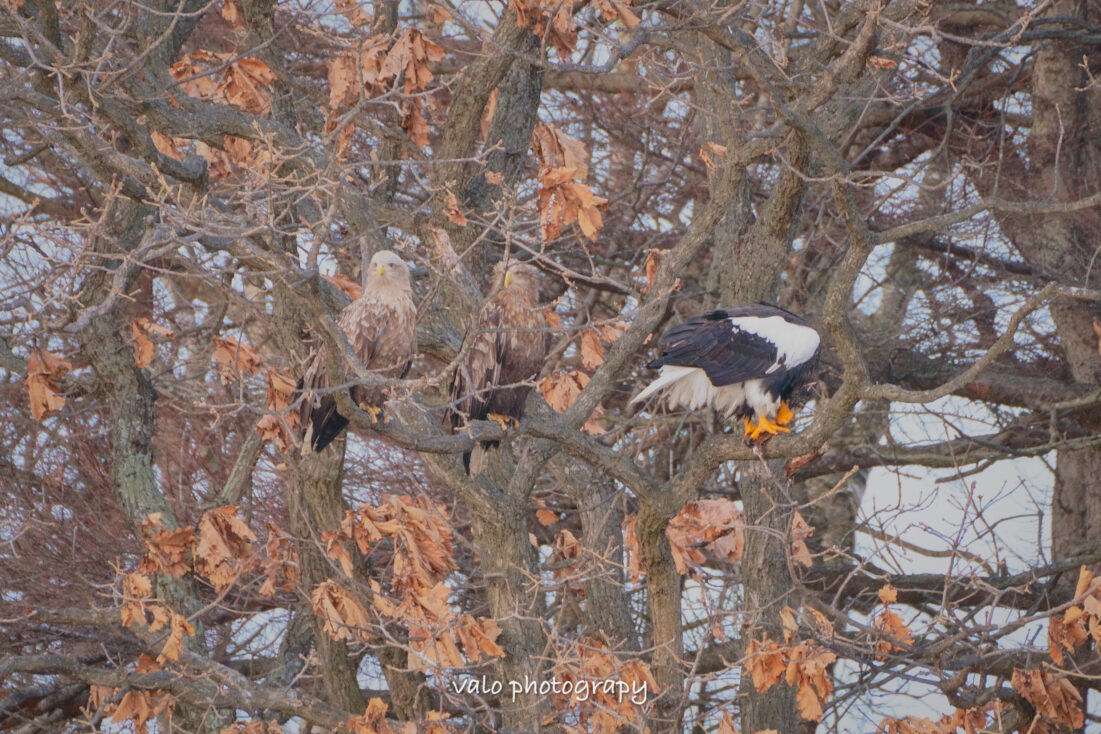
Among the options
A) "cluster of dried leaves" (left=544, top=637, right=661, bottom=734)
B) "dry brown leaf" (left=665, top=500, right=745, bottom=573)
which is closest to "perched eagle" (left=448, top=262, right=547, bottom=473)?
"dry brown leaf" (left=665, top=500, right=745, bottom=573)

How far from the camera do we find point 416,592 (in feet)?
15.4

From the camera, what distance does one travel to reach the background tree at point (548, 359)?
460 centimetres

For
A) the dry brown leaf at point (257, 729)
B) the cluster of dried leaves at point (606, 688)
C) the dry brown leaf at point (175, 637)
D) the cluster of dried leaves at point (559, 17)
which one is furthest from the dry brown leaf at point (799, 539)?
the dry brown leaf at point (175, 637)

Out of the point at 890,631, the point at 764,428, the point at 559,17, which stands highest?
the point at 559,17

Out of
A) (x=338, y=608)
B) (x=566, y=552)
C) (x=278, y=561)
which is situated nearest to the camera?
(x=338, y=608)

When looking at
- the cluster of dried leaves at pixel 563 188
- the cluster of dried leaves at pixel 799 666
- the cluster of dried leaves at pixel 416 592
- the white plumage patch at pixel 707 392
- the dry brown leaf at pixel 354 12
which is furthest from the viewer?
the dry brown leaf at pixel 354 12

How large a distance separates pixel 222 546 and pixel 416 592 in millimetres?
901

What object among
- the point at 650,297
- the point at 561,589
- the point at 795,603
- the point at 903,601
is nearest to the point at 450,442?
the point at 650,297

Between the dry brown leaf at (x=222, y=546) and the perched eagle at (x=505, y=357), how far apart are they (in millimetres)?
923

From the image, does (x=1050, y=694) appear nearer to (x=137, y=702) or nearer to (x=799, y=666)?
(x=799, y=666)

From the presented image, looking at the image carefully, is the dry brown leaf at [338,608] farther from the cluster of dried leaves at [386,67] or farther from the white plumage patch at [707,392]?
the cluster of dried leaves at [386,67]

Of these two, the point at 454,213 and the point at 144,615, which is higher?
the point at 454,213

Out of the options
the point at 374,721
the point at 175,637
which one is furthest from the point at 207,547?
the point at 374,721

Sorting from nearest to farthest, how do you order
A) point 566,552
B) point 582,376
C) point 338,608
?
point 338,608, point 582,376, point 566,552
